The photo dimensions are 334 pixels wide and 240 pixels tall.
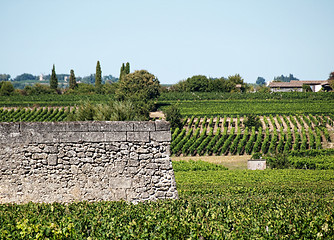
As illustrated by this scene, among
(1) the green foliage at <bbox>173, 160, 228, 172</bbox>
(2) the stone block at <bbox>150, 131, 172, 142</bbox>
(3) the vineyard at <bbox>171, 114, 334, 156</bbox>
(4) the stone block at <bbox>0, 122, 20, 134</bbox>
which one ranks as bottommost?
(1) the green foliage at <bbox>173, 160, 228, 172</bbox>

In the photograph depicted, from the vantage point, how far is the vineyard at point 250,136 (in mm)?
47438

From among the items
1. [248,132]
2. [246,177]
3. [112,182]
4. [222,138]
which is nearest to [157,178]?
[112,182]

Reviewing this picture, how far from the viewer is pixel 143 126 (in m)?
10.2

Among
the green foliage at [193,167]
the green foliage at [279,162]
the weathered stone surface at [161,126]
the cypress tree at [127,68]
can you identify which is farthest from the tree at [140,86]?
the weathered stone surface at [161,126]

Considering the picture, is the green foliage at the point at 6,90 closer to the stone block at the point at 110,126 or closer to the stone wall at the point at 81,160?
the stone wall at the point at 81,160

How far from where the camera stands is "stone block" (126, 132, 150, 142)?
1023cm

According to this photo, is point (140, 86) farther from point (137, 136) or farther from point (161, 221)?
point (161, 221)

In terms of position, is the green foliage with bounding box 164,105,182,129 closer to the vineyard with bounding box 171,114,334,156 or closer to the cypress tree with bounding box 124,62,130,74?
the vineyard with bounding box 171,114,334,156

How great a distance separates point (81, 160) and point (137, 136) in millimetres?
1192

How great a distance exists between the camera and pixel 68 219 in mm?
8914

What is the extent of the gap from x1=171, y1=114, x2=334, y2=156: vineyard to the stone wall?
36.0 metres

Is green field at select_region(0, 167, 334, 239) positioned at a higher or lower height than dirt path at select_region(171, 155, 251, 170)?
higher

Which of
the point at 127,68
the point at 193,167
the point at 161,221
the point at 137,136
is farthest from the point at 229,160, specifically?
the point at 127,68

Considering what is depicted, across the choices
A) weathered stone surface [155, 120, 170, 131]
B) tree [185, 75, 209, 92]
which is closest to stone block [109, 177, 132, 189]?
weathered stone surface [155, 120, 170, 131]
